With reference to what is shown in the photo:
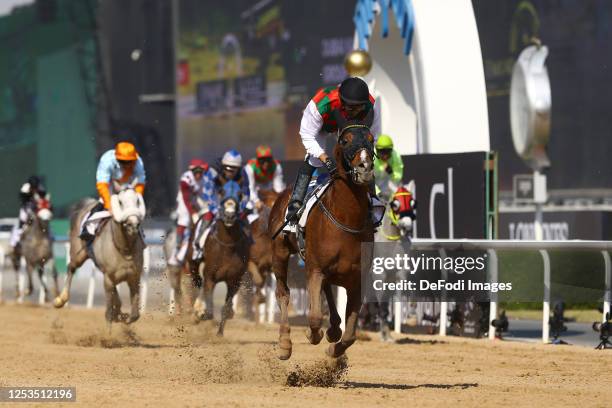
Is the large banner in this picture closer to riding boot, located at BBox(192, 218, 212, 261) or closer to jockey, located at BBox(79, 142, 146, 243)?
riding boot, located at BBox(192, 218, 212, 261)

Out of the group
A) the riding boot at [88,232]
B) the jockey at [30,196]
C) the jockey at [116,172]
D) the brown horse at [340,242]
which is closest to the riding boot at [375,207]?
the brown horse at [340,242]

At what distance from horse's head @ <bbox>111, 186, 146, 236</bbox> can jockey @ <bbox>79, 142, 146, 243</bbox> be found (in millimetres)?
306

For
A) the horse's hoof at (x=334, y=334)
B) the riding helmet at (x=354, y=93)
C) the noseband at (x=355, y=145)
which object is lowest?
the horse's hoof at (x=334, y=334)

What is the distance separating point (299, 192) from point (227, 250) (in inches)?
179

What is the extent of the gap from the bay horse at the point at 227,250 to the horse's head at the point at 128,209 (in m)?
1.18

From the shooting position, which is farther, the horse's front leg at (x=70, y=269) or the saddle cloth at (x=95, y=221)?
the horse's front leg at (x=70, y=269)

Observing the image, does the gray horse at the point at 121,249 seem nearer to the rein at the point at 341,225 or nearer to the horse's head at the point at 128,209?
the horse's head at the point at 128,209

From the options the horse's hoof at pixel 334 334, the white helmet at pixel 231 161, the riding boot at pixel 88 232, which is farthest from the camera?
the white helmet at pixel 231 161

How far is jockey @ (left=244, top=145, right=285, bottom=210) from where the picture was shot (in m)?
17.9

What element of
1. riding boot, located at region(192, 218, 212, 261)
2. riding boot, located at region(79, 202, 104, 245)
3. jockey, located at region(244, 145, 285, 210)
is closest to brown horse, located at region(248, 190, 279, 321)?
jockey, located at region(244, 145, 285, 210)

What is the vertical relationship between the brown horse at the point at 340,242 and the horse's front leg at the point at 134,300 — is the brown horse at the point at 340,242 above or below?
above

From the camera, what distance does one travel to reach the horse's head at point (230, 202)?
15523 millimetres

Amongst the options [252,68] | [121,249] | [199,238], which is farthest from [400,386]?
[252,68]

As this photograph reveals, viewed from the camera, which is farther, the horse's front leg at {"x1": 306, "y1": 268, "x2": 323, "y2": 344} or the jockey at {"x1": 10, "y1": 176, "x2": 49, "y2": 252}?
the jockey at {"x1": 10, "y1": 176, "x2": 49, "y2": 252}
